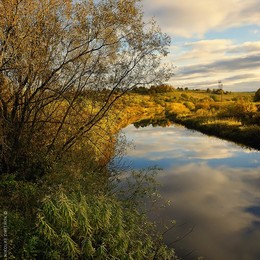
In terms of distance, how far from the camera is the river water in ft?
37.9

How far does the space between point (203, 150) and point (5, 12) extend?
22.6 m

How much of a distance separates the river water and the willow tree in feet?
11.7

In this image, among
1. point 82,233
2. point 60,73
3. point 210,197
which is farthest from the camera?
point 210,197

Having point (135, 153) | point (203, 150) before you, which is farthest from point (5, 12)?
point (203, 150)

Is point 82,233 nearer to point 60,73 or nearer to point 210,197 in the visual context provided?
point 60,73

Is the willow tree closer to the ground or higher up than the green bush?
higher up

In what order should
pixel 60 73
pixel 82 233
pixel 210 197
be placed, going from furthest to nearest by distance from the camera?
1. pixel 210 197
2. pixel 60 73
3. pixel 82 233

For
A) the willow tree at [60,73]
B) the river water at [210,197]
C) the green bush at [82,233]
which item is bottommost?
the river water at [210,197]

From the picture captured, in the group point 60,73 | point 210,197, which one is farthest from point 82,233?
point 210,197

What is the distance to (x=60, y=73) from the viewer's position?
43.2 feet

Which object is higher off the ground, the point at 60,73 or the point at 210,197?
the point at 60,73

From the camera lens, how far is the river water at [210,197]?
37.9 ft

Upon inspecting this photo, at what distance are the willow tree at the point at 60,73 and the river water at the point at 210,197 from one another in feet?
11.7

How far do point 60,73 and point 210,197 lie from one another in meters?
9.24
